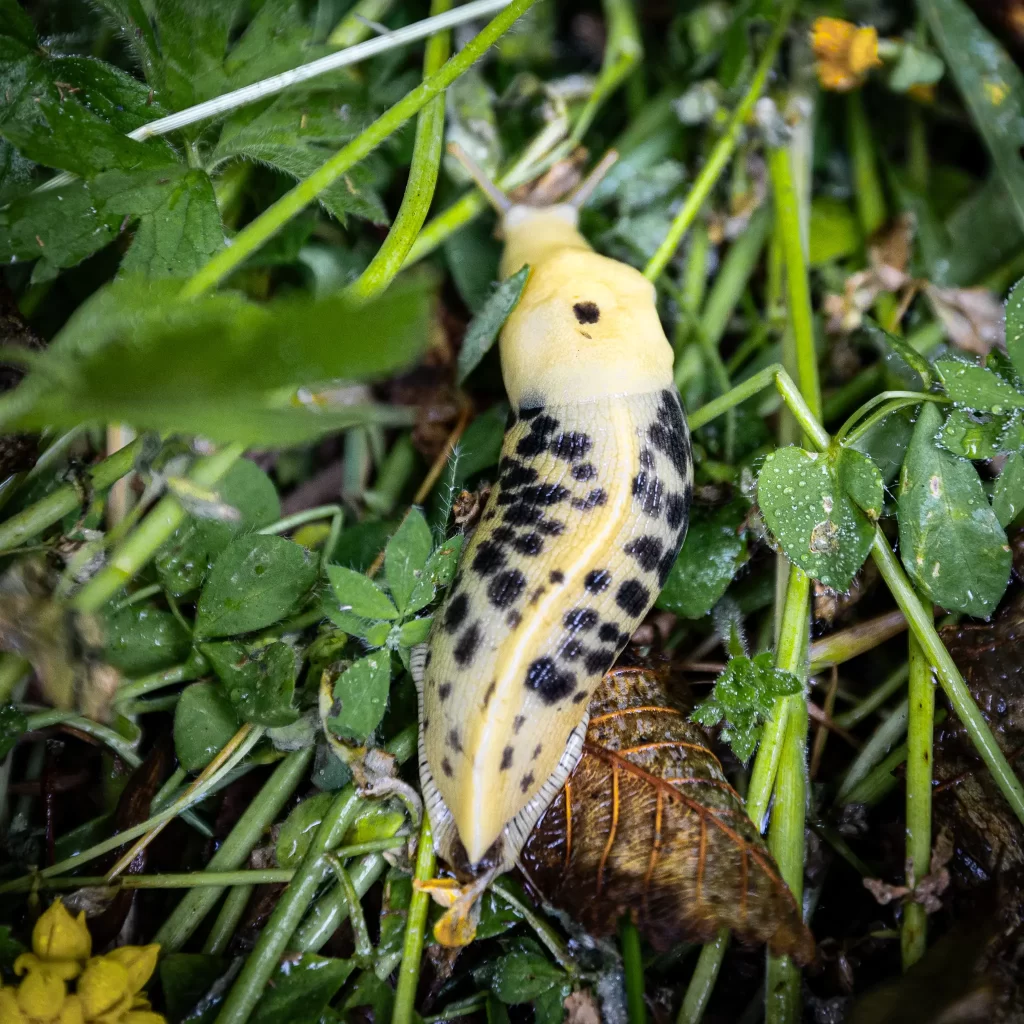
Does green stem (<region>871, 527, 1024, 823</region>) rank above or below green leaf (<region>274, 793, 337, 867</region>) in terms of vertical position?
above

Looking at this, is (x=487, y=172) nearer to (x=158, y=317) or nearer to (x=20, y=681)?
(x=158, y=317)

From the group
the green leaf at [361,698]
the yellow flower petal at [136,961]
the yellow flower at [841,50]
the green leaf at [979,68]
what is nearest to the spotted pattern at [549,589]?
the green leaf at [361,698]

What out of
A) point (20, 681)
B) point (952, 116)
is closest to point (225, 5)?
point (20, 681)

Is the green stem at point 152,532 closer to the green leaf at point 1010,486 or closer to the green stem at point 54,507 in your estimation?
the green stem at point 54,507

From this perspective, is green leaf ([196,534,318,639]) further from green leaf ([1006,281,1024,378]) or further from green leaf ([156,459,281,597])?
green leaf ([1006,281,1024,378])

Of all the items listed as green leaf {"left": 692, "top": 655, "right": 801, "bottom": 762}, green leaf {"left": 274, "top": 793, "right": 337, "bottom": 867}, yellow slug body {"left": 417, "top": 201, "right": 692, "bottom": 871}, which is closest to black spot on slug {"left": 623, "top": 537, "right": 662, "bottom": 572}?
yellow slug body {"left": 417, "top": 201, "right": 692, "bottom": 871}

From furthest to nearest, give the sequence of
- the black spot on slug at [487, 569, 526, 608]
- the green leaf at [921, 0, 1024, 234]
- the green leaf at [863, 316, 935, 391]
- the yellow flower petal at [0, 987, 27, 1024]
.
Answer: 1. the green leaf at [921, 0, 1024, 234]
2. the green leaf at [863, 316, 935, 391]
3. the black spot on slug at [487, 569, 526, 608]
4. the yellow flower petal at [0, 987, 27, 1024]
